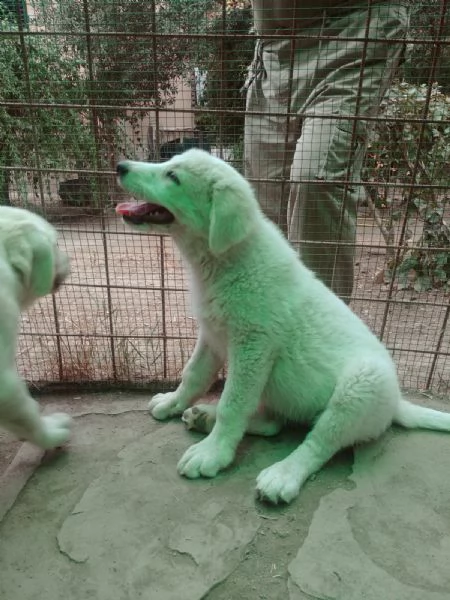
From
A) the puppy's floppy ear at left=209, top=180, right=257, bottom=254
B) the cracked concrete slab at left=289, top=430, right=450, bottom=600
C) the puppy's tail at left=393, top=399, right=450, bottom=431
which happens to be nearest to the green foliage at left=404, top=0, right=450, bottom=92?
the puppy's floppy ear at left=209, top=180, right=257, bottom=254

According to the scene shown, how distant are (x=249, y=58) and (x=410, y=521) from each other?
3.25m

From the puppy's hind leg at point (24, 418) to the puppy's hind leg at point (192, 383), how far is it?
23.0 inches

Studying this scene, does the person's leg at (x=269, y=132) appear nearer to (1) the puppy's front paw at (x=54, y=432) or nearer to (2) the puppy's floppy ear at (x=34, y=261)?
(2) the puppy's floppy ear at (x=34, y=261)

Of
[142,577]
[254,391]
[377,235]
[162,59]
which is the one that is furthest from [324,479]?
[377,235]

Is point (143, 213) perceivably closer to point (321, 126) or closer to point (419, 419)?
point (321, 126)

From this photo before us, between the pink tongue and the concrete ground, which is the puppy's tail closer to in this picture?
the concrete ground

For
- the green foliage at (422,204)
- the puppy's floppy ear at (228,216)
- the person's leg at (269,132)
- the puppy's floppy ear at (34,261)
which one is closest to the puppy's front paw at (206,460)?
the puppy's floppy ear at (228,216)

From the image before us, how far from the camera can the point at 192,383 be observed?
3.04m

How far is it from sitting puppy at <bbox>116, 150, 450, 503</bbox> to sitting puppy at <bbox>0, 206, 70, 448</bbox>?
48 cm

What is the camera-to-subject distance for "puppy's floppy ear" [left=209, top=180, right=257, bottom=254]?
2.44 m

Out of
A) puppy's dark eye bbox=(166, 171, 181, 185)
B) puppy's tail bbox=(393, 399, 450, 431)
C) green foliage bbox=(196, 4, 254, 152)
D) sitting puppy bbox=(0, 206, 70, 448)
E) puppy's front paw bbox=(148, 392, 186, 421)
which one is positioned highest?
green foliage bbox=(196, 4, 254, 152)

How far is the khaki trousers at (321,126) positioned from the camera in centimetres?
321

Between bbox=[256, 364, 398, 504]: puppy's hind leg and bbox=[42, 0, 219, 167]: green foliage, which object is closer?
bbox=[256, 364, 398, 504]: puppy's hind leg

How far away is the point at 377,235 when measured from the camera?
7559 millimetres
